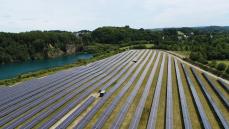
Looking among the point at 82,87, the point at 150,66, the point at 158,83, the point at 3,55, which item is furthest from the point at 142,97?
the point at 3,55

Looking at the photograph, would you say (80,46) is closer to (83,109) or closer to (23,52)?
(23,52)

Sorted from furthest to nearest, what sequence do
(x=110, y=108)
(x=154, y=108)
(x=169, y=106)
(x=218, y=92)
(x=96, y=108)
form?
1. (x=218, y=92)
2. (x=169, y=106)
3. (x=110, y=108)
4. (x=96, y=108)
5. (x=154, y=108)

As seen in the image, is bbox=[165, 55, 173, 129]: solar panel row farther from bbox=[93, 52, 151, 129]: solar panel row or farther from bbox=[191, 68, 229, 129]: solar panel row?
bbox=[93, 52, 151, 129]: solar panel row

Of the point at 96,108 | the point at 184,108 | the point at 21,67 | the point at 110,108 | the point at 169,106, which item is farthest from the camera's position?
the point at 21,67

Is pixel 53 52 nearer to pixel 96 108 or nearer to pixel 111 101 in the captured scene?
pixel 111 101

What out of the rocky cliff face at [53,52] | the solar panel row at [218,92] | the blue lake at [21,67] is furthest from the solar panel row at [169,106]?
the rocky cliff face at [53,52]

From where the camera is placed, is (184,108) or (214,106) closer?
(184,108)

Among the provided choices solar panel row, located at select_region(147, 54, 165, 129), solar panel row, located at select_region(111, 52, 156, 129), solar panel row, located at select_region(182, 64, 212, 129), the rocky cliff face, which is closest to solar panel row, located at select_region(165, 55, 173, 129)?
solar panel row, located at select_region(147, 54, 165, 129)

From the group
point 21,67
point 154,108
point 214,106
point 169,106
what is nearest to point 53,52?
point 21,67

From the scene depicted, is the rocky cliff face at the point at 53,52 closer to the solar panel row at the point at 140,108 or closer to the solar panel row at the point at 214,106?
the solar panel row at the point at 140,108

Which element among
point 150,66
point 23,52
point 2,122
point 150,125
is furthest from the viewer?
point 23,52
